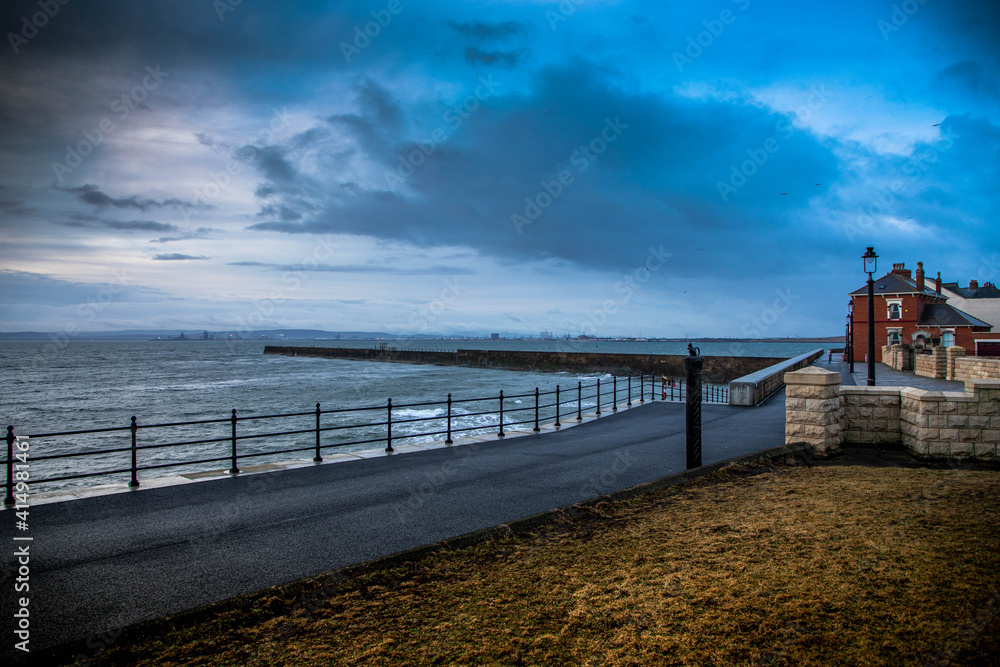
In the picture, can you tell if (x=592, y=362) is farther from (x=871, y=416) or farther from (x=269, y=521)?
(x=269, y=521)

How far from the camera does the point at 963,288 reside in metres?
77.9

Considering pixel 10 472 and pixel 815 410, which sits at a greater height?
pixel 815 410

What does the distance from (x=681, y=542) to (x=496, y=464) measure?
551 cm

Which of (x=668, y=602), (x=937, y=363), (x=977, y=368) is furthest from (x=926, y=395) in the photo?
(x=937, y=363)

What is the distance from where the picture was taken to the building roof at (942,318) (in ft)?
162

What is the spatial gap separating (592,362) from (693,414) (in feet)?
211

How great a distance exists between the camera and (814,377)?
11.0 meters

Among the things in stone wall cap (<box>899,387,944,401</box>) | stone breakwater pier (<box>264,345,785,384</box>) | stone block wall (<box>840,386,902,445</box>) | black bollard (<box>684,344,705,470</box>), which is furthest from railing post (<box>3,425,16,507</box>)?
stone breakwater pier (<box>264,345,785,384</box>)

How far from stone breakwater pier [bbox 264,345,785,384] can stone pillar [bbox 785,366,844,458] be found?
2459cm

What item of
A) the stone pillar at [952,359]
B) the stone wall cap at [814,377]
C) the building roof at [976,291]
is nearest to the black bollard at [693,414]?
the stone wall cap at [814,377]

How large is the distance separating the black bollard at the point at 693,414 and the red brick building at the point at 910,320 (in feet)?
160

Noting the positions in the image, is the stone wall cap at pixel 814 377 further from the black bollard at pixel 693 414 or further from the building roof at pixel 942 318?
the building roof at pixel 942 318

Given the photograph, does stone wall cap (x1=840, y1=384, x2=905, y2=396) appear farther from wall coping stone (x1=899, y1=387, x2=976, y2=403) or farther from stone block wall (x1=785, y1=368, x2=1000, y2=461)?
wall coping stone (x1=899, y1=387, x2=976, y2=403)

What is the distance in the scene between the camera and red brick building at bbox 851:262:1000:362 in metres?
49.4
